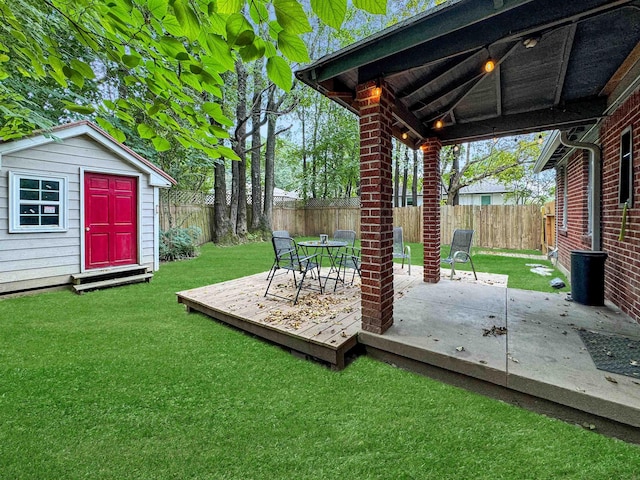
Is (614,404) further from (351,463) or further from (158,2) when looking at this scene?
(158,2)

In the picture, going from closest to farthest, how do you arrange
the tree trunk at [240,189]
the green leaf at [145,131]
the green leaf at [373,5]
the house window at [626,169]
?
the green leaf at [373,5] < the green leaf at [145,131] < the house window at [626,169] < the tree trunk at [240,189]

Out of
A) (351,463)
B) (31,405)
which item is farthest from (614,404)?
(31,405)

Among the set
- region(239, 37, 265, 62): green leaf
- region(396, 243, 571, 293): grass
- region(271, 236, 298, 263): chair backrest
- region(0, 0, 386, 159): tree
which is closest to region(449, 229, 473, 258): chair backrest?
region(396, 243, 571, 293): grass

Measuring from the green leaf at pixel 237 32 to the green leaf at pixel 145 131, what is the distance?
25.8 inches

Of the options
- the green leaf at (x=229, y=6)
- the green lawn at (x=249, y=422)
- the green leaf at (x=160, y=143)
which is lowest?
the green lawn at (x=249, y=422)

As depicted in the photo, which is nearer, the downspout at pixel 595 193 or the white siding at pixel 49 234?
the downspout at pixel 595 193

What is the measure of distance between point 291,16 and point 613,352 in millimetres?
3298

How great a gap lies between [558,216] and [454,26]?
7.67 m

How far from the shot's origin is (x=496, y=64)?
2740 mm

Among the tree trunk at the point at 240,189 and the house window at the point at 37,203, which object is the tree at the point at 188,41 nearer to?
the house window at the point at 37,203

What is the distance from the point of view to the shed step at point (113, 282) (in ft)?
17.3

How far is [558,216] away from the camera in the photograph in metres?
7.71

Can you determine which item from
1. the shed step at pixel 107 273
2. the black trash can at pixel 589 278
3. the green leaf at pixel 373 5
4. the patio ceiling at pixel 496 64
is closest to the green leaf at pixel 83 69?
the green leaf at pixel 373 5

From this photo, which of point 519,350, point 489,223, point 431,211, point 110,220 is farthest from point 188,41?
point 489,223
